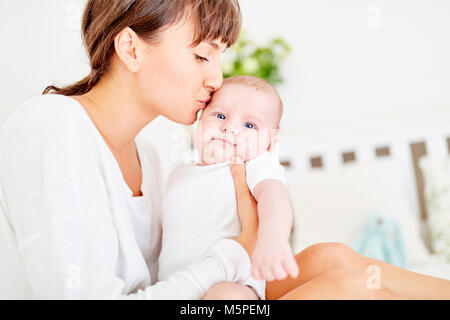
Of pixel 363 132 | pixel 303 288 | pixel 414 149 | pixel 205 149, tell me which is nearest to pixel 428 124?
pixel 414 149

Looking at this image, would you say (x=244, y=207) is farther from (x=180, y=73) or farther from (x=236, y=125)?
(x=180, y=73)

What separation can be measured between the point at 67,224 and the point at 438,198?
6.55 feet

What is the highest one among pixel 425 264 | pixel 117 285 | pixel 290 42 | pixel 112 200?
pixel 290 42

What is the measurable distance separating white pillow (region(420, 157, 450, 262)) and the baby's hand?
1.69 meters

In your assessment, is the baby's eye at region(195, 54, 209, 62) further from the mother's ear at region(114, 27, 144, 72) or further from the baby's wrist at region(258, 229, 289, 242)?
the baby's wrist at region(258, 229, 289, 242)

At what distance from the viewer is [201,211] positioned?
974 mm

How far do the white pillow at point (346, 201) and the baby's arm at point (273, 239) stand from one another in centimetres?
151

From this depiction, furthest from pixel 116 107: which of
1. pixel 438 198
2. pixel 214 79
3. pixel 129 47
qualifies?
pixel 438 198

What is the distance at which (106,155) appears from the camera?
94 centimetres

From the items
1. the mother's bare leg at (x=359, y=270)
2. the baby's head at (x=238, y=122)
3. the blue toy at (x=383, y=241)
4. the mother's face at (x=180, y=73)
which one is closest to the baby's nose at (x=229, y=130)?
the baby's head at (x=238, y=122)

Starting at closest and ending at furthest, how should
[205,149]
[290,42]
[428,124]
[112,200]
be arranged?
1. [112,200]
2. [205,149]
3. [428,124]
4. [290,42]

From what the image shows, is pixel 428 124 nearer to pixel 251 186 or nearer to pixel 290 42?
pixel 290 42
